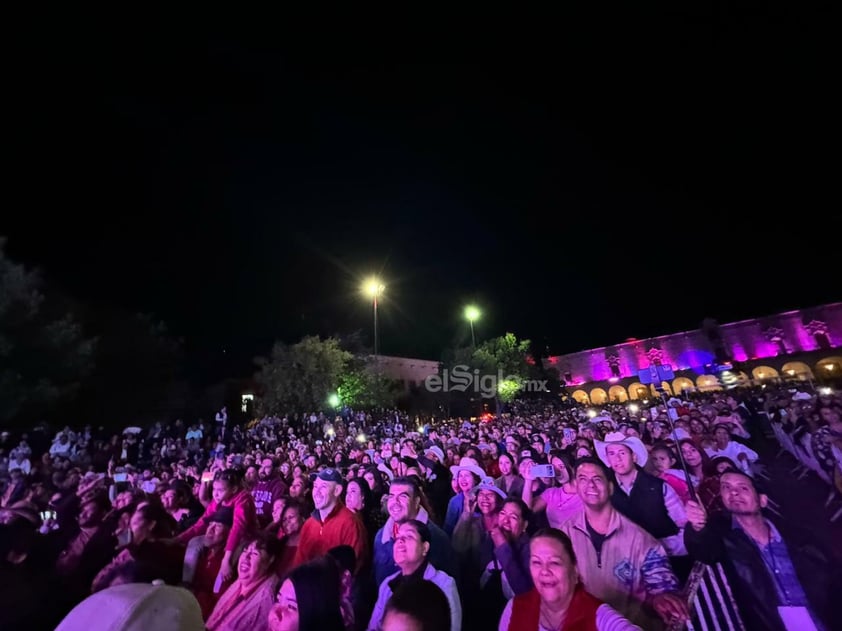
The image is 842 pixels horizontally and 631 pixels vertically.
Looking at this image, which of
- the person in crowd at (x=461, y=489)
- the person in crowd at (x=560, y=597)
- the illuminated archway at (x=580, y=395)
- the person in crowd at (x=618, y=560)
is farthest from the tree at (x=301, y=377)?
the illuminated archway at (x=580, y=395)

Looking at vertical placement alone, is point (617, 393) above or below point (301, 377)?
above

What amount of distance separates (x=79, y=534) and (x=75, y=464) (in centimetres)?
1208

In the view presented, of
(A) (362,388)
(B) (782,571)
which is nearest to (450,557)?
(B) (782,571)

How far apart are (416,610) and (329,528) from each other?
259 centimetres

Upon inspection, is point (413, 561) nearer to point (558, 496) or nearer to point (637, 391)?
point (558, 496)

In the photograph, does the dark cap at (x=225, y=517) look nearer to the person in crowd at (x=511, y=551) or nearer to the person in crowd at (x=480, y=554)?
the person in crowd at (x=480, y=554)

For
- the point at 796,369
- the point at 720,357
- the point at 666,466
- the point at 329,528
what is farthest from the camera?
the point at 720,357

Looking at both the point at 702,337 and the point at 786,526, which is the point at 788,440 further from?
the point at 702,337

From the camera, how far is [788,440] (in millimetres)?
10086

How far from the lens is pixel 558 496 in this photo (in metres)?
5.12

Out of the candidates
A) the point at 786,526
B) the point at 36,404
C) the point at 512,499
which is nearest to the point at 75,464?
the point at 36,404

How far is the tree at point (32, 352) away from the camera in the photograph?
1639cm

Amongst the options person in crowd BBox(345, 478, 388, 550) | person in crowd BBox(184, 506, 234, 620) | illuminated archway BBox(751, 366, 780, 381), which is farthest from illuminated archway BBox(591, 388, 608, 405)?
person in crowd BBox(184, 506, 234, 620)

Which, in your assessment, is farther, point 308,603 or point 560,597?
point 308,603
